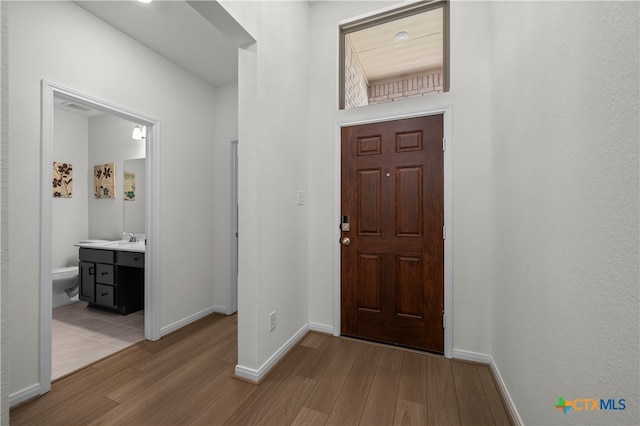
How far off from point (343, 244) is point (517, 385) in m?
1.49

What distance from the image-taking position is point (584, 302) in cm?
82

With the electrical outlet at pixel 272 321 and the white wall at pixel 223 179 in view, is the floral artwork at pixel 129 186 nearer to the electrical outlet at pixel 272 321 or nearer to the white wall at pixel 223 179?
the white wall at pixel 223 179

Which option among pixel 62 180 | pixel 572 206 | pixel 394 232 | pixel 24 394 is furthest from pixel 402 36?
pixel 62 180

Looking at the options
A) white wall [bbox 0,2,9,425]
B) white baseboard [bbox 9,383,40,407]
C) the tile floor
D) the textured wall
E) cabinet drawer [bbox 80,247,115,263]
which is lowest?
the tile floor

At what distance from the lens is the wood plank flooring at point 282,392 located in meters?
1.46

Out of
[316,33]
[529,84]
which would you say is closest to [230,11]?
[316,33]

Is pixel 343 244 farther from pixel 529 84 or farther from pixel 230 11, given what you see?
pixel 230 11

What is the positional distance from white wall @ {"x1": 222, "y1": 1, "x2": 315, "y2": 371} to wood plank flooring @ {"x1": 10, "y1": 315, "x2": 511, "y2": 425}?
261mm

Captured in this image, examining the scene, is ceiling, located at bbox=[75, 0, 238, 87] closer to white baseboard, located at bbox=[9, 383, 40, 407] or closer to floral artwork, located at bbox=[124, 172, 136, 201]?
floral artwork, located at bbox=[124, 172, 136, 201]

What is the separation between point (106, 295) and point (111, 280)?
215mm

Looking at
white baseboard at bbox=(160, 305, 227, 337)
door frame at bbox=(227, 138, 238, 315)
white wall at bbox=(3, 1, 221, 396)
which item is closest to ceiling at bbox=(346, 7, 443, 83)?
door frame at bbox=(227, 138, 238, 315)

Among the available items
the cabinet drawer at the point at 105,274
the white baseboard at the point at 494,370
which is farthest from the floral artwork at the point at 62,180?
the white baseboard at the point at 494,370

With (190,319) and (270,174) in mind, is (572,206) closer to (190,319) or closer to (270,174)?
(270,174)

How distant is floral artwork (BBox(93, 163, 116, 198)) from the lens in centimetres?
379
